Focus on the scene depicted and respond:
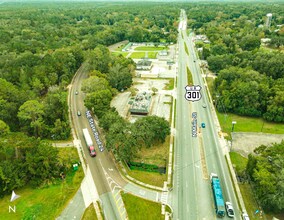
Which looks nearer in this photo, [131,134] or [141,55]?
[131,134]

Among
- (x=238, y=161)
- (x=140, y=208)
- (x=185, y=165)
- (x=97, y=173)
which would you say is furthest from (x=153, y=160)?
(x=238, y=161)

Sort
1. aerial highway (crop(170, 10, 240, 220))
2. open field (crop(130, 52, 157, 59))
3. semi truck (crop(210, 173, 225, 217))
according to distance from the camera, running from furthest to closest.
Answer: open field (crop(130, 52, 157, 59))
aerial highway (crop(170, 10, 240, 220))
semi truck (crop(210, 173, 225, 217))

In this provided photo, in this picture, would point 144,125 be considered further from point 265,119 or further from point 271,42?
point 271,42

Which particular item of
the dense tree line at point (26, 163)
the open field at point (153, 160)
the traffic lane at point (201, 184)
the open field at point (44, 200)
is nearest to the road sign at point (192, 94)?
the traffic lane at point (201, 184)

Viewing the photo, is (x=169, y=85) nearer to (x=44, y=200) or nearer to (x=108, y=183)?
(x=108, y=183)

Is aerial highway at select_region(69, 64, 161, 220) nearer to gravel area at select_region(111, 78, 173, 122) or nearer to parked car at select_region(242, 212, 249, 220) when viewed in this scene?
parked car at select_region(242, 212, 249, 220)

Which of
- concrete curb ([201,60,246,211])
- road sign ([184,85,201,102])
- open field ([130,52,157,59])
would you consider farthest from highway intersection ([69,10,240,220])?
open field ([130,52,157,59])

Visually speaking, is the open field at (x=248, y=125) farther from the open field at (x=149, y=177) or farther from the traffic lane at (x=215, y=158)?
the open field at (x=149, y=177)
